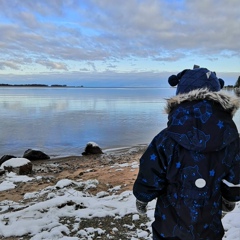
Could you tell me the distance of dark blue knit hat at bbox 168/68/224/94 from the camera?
2.14 m

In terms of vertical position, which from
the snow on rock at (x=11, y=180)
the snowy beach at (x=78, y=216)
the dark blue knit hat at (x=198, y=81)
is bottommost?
the snow on rock at (x=11, y=180)

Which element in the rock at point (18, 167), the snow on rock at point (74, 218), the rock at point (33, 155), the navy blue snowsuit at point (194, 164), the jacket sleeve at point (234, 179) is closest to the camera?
the navy blue snowsuit at point (194, 164)

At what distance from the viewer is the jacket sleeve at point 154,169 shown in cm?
207

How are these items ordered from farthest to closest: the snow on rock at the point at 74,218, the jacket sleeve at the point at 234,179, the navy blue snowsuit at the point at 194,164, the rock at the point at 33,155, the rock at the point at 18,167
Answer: the rock at the point at 33,155 → the rock at the point at 18,167 → the snow on rock at the point at 74,218 → the jacket sleeve at the point at 234,179 → the navy blue snowsuit at the point at 194,164

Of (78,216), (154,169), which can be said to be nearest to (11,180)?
(78,216)

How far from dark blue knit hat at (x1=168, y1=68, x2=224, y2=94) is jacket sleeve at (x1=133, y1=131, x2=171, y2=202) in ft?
1.40

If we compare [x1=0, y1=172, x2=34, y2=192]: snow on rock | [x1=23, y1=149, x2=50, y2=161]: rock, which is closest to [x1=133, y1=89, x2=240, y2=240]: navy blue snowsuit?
[x1=0, y1=172, x2=34, y2=192]: snow on rock

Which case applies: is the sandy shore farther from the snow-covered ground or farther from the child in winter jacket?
the child in winter jacket

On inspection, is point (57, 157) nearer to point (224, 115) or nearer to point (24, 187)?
point (24, 187)

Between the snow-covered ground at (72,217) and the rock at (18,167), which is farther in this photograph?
the rock at (18,167)

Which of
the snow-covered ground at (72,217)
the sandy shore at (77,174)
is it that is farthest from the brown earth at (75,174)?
the snow-covered ground at (72,217)

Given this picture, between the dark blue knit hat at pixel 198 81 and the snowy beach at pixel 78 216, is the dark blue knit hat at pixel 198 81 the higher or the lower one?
the higher one

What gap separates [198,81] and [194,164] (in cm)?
64

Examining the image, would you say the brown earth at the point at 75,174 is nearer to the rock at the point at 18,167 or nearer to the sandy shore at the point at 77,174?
the sandy shore at the point at 77,174
